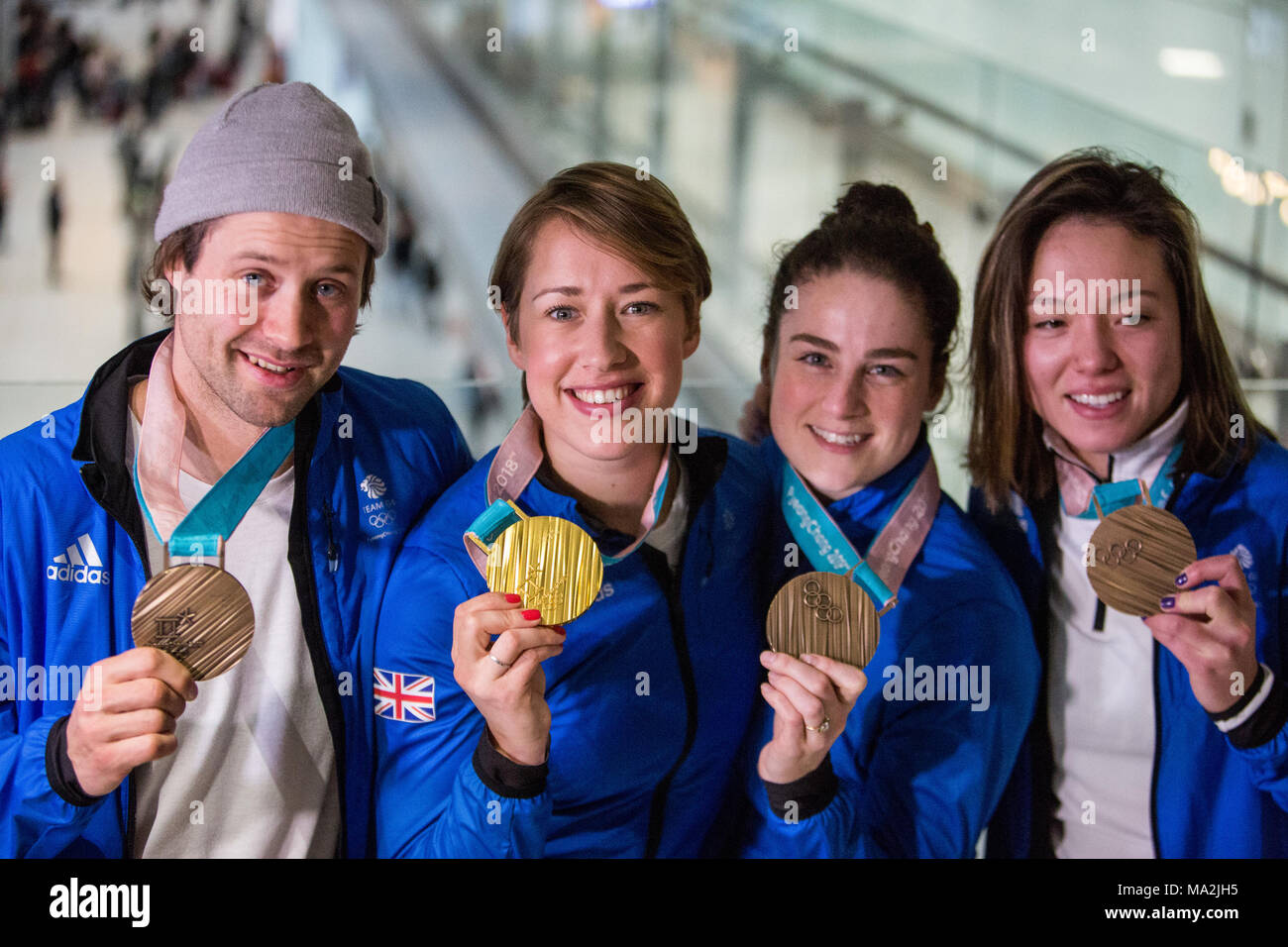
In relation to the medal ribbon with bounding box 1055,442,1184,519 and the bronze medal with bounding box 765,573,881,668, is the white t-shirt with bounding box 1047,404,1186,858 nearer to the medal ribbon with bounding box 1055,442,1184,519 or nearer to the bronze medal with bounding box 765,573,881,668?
the medal ribbon with bounding box 1055,442,1184,519

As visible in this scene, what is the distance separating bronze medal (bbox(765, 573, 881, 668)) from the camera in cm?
215

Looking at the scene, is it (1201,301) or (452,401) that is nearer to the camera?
(1201,301)

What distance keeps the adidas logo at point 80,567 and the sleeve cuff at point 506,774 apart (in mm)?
839

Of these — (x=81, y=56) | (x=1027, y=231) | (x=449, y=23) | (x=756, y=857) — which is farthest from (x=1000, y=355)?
(x=81, y=56)

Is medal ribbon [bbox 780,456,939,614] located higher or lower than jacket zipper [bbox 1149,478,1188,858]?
higher

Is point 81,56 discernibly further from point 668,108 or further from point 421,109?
point 668,108

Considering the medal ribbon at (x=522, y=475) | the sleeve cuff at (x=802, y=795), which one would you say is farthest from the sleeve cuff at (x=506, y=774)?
the sleeve cuff at (x=802, y=795)

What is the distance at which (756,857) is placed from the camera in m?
2.44

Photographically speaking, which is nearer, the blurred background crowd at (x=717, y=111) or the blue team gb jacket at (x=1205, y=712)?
the blue team gb jacket at (x=1205, y=712)

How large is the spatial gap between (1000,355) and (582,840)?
1.42m

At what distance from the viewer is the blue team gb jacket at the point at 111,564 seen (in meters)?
2.14

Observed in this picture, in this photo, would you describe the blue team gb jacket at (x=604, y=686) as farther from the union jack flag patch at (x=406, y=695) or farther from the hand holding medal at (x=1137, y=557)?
the hand holding medal at (x=1137, y=557)

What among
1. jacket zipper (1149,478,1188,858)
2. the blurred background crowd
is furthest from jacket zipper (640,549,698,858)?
the blurred background crowd

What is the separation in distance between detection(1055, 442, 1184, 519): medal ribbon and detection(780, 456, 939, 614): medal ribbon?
316 millimetres
